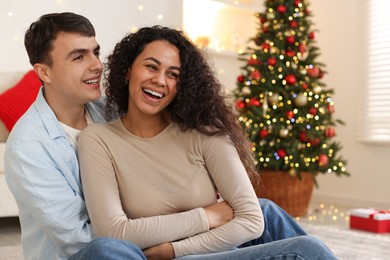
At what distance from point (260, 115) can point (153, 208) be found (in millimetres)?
2896

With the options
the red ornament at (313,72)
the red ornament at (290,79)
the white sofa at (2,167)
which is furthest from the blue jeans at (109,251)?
the red ornament at (313,72)

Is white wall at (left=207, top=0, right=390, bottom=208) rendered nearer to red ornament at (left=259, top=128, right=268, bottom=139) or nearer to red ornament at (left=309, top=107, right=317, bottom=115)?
red ornament at (left=309, top=107, right=317, bottom=115)

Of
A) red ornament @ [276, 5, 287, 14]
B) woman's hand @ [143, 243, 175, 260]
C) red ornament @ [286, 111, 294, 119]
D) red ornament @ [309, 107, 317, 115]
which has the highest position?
red ornament @ [276, 5, 287, 14]

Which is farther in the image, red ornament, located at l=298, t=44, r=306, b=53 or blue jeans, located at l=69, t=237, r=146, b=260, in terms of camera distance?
red ornament, located at l=298, t=44, r=306, b=53

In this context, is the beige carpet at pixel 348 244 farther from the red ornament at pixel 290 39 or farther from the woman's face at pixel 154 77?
the woman's face at pixel 154 77

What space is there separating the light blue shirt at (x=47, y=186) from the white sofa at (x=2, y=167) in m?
2.09

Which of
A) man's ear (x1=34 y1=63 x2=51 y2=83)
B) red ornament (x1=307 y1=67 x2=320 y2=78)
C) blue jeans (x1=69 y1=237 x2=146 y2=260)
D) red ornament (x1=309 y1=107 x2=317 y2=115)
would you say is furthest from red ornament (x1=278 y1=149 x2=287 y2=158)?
blue jeans (x1=69 y1=237 x2=146 y2=260)

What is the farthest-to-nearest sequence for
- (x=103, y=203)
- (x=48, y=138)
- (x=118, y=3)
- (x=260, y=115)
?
(x=118, y=3) → (x=260, y=115) → (x=48, y=138) → (x=103, y=203)

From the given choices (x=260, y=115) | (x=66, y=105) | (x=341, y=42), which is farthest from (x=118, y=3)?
(x=66, y=105)

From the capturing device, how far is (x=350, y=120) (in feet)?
18.6

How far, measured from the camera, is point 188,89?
1.77 meters

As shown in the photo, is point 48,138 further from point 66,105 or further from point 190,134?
point 190,134

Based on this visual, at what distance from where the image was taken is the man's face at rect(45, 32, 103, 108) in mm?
1809

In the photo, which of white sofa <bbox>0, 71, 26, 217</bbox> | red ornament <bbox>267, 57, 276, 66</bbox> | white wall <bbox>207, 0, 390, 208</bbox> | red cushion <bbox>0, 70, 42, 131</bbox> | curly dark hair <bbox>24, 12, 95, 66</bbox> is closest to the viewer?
curly dark hair <bbox>24, 12, 95, 66</bbox>
